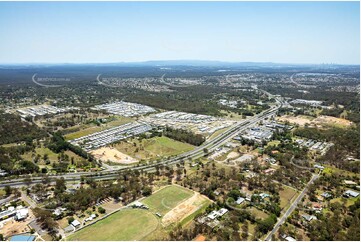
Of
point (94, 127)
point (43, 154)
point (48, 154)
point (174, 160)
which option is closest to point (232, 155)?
point (174, 160)

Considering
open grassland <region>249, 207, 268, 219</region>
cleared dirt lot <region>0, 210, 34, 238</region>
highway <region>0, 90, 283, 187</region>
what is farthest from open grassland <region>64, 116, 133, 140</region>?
open grassland <region>249, 207, 268, 219</region>

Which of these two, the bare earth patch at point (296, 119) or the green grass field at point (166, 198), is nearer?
the green grass field at point (166, 198)

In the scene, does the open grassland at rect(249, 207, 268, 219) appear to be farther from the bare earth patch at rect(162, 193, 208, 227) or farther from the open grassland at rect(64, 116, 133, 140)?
the open grassland at rect(64, 116, 133, 140)

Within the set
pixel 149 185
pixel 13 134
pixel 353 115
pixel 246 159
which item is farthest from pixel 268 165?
→ pixel 13 134

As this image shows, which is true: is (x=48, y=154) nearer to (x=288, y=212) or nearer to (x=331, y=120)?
(x=288, y=212)

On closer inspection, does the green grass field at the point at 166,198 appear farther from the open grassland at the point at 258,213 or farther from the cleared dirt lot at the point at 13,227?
the cleared dirt lot at the point at 13,227

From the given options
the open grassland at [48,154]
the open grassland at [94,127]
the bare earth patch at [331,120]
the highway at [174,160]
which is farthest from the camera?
the bare earth patch at [331,120]

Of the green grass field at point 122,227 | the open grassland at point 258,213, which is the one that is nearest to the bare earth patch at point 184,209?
the green grass field at point 122,227
